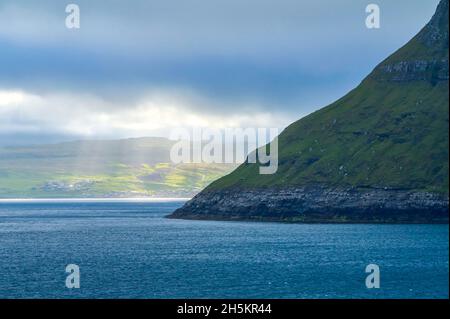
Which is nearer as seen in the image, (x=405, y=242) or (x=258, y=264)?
(x=258, y=264)

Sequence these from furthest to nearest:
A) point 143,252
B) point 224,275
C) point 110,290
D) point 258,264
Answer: point 143,252 → point 258,264 → point 224,275 → point 110,290

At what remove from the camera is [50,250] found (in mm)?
197500

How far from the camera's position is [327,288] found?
122500 mm

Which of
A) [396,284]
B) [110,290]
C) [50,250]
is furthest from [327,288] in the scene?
[50,250]
